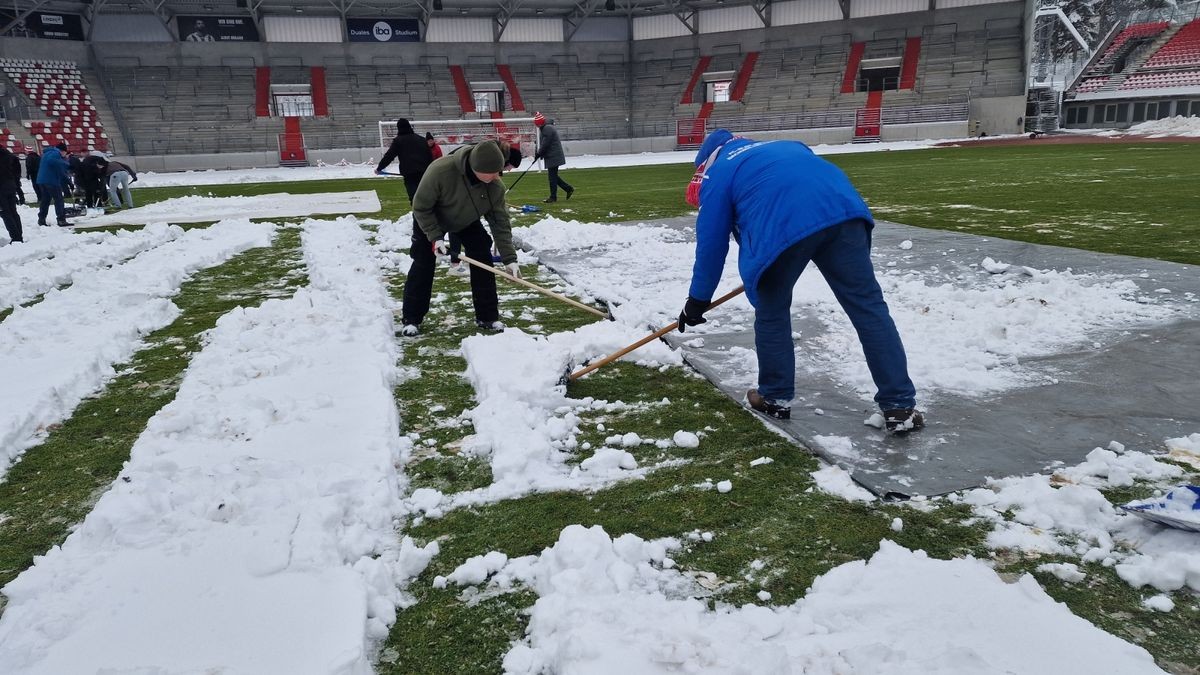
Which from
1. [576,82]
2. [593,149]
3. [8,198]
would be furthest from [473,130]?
[8,198]

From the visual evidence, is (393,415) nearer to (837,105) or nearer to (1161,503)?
(1161,503)

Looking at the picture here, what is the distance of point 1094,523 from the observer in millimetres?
2609

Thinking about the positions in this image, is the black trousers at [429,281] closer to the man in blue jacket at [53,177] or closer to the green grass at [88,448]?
the green grass at [88,448]

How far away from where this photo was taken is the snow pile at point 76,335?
13.3 feet

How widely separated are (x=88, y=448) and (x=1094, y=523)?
436 centimetres

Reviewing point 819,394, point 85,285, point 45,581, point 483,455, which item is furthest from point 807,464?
point 85,285

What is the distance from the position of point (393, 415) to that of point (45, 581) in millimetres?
1604

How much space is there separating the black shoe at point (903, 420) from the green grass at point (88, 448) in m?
3.43

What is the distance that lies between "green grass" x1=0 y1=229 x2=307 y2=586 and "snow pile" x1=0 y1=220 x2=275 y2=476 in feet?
0.34

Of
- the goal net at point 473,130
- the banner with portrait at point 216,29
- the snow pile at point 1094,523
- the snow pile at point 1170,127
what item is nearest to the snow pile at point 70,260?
the snow pile at point 1094,523

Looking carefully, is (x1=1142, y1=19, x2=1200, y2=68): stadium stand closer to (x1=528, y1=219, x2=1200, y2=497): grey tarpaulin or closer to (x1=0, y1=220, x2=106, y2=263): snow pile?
(x1=528, y1=219, x2=1200, y2=497): grey tarpaulin

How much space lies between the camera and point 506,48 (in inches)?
1563

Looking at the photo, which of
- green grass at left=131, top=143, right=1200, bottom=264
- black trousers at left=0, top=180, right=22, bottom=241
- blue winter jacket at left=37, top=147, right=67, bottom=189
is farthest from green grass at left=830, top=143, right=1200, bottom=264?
blue winter jacket at left=37, top=147, right=67, bottom=189

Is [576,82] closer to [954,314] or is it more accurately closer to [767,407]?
[954,314]
